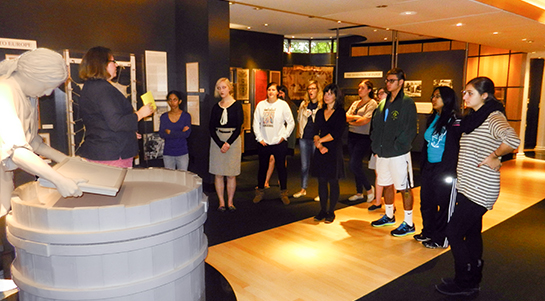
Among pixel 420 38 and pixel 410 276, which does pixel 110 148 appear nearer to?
pixel 410 276

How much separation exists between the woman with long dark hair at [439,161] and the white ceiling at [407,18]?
2.10 meters

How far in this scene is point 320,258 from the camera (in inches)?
141

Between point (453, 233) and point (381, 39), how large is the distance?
923 centimetres

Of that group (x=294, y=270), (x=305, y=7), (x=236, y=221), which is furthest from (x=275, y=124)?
(x=294, y=270)

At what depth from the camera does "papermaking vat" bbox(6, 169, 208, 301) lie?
1.26m

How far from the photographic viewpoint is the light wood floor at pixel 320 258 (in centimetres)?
301

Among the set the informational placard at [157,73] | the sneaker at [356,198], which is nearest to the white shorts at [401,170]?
the sneaker at [356,198]

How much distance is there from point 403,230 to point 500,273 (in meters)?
1.03

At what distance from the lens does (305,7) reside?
5.63 metres

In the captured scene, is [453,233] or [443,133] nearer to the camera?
[453,233]

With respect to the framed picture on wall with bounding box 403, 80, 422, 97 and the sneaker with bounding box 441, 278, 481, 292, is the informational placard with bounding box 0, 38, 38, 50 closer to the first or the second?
the sneaker with bounding box 441, 278, 481, 292

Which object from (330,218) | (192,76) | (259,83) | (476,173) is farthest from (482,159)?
(259,83)

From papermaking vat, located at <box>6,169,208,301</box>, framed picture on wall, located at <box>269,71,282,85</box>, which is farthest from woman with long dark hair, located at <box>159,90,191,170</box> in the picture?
framed picture on wall, located at <box>269,71,282,85</box>

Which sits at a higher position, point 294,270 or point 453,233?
point 453,233
